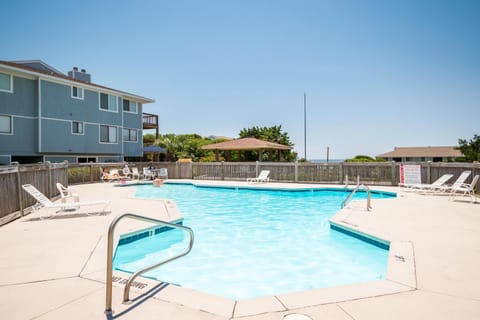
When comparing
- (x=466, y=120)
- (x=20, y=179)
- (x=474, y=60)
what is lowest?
(x=20, y=179)

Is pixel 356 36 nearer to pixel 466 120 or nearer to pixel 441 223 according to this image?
pixel 441 223

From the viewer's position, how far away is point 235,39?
19.8 metres

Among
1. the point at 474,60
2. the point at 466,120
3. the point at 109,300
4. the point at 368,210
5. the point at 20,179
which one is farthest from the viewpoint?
the point at 466,120

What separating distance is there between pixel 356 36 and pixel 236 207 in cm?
1337

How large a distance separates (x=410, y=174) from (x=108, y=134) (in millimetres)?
21890

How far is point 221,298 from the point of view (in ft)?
10.2

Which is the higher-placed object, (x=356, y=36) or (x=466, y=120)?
(x=356, y=36)

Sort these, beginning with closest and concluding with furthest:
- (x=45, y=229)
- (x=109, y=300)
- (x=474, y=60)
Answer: (x=109, y=300) < (x=45, y=229) < (x=474, y=60)

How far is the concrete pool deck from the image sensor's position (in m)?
2.72

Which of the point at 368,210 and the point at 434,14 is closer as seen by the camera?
the point at 368,210

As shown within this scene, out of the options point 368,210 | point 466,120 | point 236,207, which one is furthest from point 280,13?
point 466,120

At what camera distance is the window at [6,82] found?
56.3ft

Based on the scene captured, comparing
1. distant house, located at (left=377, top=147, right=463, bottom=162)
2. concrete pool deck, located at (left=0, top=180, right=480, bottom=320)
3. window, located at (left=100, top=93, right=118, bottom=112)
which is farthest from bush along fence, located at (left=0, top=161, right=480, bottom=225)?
distant house, located at (left=377, top=147, right=463, bottom=162)

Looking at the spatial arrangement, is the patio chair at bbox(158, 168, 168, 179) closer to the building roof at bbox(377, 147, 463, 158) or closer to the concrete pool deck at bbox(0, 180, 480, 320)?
the concrete pool deck at bbox(0, 180, 480, 320)
